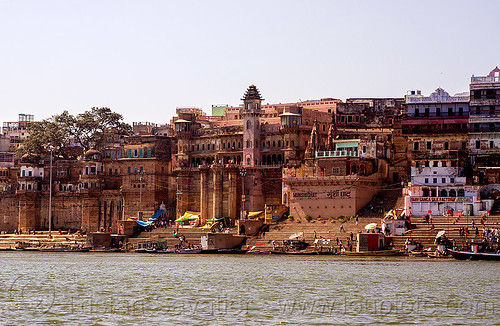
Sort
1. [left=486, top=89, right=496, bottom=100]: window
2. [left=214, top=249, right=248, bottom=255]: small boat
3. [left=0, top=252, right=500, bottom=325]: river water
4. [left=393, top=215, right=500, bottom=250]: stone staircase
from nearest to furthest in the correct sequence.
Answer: [left=0, top=252, right=500, bottom=325]: river water, [left=393, top=215, right=500, bottom=250]: stone staircase, [left=214, top=249, right=248, bottom=255]: small boat, [left=486, top=89, right=496, bottom=100]: window

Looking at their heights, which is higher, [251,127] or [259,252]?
[251,127]

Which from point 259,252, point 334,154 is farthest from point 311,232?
point 334,154

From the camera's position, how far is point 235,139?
9575 cm

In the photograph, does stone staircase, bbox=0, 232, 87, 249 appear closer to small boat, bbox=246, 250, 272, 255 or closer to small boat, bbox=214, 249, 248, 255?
small boat, bbox=214, 249, 248, 255

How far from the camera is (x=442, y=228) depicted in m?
76.3

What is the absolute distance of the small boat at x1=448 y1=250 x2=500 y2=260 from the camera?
70.2 meters

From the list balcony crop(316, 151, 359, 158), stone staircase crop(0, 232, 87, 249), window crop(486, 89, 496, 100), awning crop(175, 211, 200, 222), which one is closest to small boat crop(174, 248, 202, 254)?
awning crop(175, 211, 200, 222)

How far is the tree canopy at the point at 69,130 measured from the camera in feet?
375

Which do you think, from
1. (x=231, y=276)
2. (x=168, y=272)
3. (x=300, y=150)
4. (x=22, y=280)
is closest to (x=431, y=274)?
(x=231, y=276)

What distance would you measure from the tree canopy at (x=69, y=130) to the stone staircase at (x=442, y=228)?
44715mm

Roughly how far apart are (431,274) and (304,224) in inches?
1065

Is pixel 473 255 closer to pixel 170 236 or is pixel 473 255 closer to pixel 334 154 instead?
pixel 334 154

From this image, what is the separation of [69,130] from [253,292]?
70.2 m

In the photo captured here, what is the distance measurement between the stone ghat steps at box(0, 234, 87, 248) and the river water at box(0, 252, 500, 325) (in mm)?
21770
